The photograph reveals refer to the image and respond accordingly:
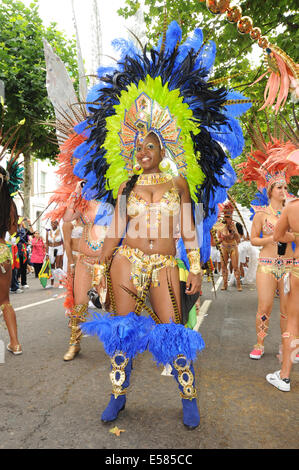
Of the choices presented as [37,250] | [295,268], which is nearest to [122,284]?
[295,268]

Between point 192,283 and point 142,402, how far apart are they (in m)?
1.26

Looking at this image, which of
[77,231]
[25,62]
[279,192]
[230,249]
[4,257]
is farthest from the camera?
[25,62]

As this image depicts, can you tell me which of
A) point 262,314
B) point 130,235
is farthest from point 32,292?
point 130,235

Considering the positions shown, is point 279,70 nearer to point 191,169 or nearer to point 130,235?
point 191,169

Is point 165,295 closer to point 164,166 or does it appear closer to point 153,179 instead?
point 153,179

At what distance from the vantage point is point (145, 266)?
A: 2736 mm

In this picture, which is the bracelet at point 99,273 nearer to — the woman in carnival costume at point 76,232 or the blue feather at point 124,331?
the blue feather at point 124,331

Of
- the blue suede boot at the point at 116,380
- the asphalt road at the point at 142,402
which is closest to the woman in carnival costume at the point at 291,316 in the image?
the asphalt road at the point at 142,402

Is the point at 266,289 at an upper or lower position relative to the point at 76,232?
lower

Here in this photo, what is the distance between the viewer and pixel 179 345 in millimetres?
2584

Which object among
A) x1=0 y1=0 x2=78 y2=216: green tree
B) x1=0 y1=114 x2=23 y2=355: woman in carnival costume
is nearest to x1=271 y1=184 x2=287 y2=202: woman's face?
x1=0 y1=114 x2=23 y2=355: woman in carnival costume

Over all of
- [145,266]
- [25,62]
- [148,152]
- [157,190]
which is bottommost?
[145,266]

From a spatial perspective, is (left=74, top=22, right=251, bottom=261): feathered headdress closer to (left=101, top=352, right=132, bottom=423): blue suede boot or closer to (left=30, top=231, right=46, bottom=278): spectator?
(left=101, top=352, right=132, bottom=423): blue suede boot

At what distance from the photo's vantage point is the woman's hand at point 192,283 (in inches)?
107
